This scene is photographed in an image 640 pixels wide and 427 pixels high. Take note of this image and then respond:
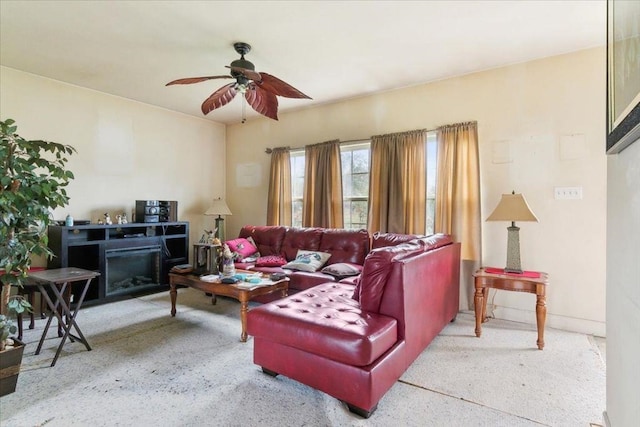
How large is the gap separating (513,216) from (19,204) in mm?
3799

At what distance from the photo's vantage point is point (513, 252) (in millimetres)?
2973

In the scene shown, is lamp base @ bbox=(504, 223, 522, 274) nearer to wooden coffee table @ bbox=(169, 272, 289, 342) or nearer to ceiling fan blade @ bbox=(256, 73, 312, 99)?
wooden coffee table @ bbox=(169, 272, 289, 342)

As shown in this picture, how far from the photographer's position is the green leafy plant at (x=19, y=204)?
6.35 feet

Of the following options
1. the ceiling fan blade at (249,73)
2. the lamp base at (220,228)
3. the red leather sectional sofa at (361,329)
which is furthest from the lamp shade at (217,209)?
the red leather sectional sofa at (361,329)

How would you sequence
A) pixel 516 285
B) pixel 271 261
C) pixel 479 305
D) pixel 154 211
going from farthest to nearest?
pixel 154 211
pixel 271 261
pixel 479 305
pixel 516 285

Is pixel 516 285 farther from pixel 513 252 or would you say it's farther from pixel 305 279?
pixel 305 279

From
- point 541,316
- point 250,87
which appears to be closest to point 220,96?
point 250,87

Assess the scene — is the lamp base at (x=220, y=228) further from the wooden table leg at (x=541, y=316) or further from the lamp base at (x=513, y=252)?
the wooden table leg at (x=541, y=316)

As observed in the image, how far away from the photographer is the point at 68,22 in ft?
8.78

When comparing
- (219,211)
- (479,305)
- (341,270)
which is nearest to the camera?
(479,305)

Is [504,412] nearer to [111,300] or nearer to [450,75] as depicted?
[450,75]

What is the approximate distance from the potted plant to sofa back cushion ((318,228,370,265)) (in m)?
2.71

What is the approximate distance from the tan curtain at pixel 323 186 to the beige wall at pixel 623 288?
10.7ft

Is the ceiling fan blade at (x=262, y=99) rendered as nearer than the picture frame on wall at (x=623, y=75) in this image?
No
